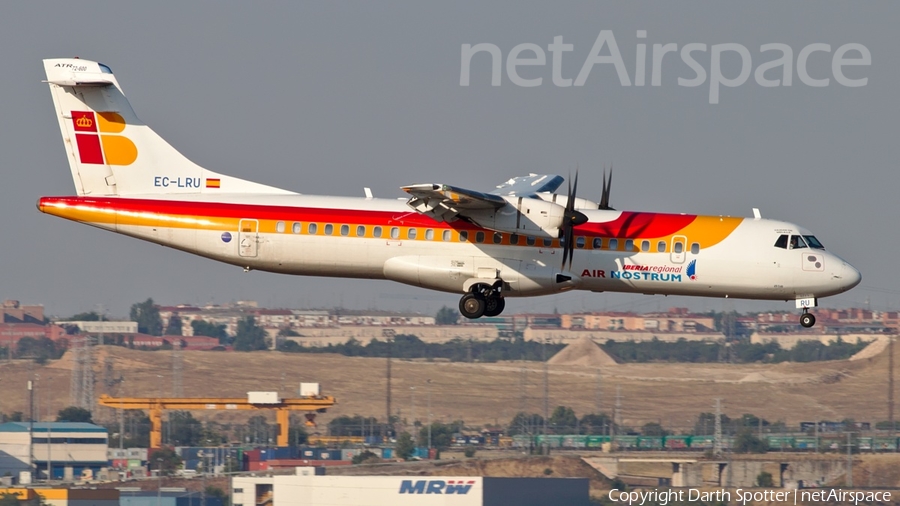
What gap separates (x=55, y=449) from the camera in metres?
68.4

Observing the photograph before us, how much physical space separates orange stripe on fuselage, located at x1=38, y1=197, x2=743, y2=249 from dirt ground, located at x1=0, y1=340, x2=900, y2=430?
63.0m

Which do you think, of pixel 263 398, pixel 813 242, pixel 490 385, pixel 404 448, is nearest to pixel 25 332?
pixel 490 385

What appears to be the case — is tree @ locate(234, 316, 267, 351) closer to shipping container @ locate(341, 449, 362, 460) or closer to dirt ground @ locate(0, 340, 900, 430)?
dirt ground @ locate(0, 340, 900, 430)

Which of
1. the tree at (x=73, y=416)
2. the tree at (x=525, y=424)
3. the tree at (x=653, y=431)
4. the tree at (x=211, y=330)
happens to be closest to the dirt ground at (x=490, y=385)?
the tree at (x=525, y=424)

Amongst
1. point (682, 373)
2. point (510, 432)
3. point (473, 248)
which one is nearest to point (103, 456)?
point (510, 432)

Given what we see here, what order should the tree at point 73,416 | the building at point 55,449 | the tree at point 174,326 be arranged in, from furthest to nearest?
the tree at point 174,326
the tree at point 73,416
the building at point 55,449

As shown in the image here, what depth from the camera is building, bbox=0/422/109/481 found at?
66875 mm

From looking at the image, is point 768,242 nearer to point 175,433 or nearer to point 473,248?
point 473,248

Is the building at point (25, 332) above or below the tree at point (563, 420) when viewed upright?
above

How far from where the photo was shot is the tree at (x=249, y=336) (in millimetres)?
129500

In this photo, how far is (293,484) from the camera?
149 ft

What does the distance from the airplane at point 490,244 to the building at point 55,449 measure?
122 ft

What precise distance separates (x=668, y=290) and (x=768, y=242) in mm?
2889

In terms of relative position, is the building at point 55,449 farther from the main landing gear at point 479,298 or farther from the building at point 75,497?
the main landing gear at point 479,298
